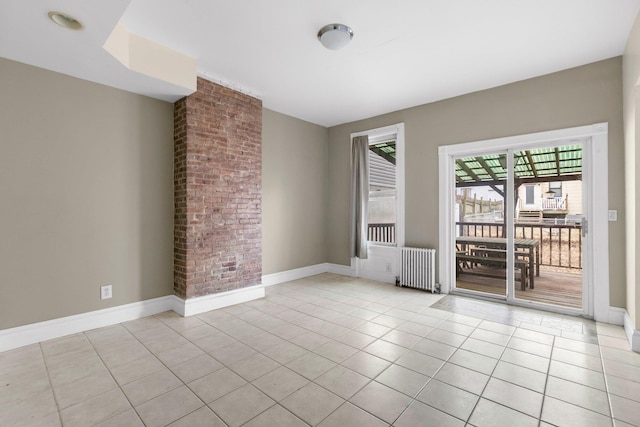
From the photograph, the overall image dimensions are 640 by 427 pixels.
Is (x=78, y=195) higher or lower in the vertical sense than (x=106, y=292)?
higher

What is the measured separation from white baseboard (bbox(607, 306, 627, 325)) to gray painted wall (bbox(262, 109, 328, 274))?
4.08m

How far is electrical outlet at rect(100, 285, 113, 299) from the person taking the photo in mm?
3227

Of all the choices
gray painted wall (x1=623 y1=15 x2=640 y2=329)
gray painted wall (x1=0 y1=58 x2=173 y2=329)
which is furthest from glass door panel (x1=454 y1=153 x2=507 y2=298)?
gray painted wall (x1=0 y1=58 x2=173 y2=329)

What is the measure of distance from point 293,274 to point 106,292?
2.75 metres

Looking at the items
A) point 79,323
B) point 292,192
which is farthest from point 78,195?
point 292,192

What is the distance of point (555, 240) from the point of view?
3793 mm

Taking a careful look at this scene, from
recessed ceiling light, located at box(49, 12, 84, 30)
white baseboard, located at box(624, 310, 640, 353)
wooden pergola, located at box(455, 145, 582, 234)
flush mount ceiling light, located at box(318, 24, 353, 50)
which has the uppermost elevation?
flush mount ceiling light, located at box(318, 24, 353, 50)

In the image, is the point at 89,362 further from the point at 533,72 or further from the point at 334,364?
the point at 533,72

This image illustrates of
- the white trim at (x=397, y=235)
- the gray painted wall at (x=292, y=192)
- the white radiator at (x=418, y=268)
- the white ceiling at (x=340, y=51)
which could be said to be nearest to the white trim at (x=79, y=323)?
the gray painted wall at (x=292, y=192)

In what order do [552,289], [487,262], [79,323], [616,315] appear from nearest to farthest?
[79,323] → [616,315] → [552,289] → [487,262]

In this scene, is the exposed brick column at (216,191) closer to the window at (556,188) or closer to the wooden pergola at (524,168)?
the wooden pergola at (524,168)

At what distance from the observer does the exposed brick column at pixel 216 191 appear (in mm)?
3549

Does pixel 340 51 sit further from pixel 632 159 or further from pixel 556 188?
pixel 556 188

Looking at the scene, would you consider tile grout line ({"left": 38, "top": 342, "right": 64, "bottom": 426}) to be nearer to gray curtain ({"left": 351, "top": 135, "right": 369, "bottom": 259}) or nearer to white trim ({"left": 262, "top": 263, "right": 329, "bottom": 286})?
white trim ({"left": 262, "top": 263, "right": 329, "bottom": 286})
